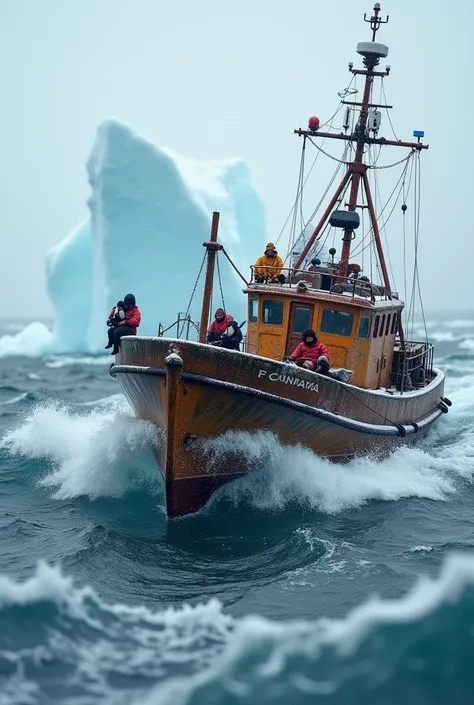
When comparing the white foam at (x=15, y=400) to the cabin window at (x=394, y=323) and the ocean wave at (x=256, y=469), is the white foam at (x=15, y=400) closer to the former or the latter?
the ocean wave at (x=256, y=469)

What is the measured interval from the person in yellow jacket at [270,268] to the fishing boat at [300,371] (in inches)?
2.3

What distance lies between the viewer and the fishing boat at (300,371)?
10.8 meters

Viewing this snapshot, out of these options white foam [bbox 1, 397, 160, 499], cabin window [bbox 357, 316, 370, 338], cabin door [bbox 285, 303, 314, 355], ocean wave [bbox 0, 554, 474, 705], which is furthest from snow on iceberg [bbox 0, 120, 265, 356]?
ocean wave [bbox 0, 554, 474, 705]

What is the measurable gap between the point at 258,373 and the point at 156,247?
20.3 meters

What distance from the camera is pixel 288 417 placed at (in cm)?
1130

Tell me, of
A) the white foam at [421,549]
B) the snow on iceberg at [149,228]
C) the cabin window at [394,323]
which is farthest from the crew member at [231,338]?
the snow on iceberg at [149,228]

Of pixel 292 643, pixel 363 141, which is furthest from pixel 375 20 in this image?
pixel 292 643

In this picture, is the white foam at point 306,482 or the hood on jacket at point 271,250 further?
the hood on jacket at point 271,250

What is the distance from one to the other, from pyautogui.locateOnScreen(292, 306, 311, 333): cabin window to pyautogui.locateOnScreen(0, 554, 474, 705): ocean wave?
625 centimetres

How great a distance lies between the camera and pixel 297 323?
1338 cm

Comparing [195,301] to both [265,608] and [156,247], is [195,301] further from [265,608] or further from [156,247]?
[265,608]

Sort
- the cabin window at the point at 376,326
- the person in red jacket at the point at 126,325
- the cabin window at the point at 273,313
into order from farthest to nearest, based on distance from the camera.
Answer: the cabin window at the point at 376,326
the cabin window at the point at 273,313
the person in red jacket at the point at 126,325

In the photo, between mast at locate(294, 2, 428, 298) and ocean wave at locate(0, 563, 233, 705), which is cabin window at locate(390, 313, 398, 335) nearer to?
mast at locate(294, 2, 428, 298)

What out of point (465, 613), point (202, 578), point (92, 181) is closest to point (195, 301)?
point (92, 181)
